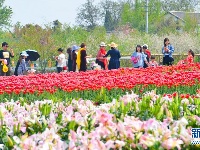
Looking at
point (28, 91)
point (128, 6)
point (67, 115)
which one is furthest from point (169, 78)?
point (128, 6)

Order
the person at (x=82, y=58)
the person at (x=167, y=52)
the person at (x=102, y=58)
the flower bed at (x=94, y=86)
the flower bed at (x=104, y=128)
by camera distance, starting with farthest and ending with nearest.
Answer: the person at (x=102, y=58) → the person at (x=167, y=52) → the person at (x=82, y=58) → the flower bed at (x=94, y=86) → the flower bed at (x=104, y=128)

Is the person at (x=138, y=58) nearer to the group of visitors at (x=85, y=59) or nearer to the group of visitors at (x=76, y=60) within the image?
the group of visitors at (x=85, y=59)

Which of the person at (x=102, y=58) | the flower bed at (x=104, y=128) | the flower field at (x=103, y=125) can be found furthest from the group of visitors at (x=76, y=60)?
the flower bed at (x=104, y=128)

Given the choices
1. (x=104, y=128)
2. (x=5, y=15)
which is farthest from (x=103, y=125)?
(x=5, y=15)

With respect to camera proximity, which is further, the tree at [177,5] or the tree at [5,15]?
the tree at [177,5]

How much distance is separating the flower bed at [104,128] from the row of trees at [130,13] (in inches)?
2435

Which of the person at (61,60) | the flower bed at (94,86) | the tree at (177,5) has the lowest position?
the flower bed at (94,86)

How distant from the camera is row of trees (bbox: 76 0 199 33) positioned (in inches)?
2931

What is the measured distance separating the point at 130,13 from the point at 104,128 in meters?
69.6

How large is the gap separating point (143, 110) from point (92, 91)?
19.5 ft

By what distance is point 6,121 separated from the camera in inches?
233

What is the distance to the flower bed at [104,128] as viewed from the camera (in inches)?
186

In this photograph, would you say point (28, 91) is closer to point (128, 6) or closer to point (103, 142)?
point (103, 142)

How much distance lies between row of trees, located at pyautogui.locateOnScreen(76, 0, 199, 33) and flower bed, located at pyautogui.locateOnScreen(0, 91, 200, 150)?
203 feet
